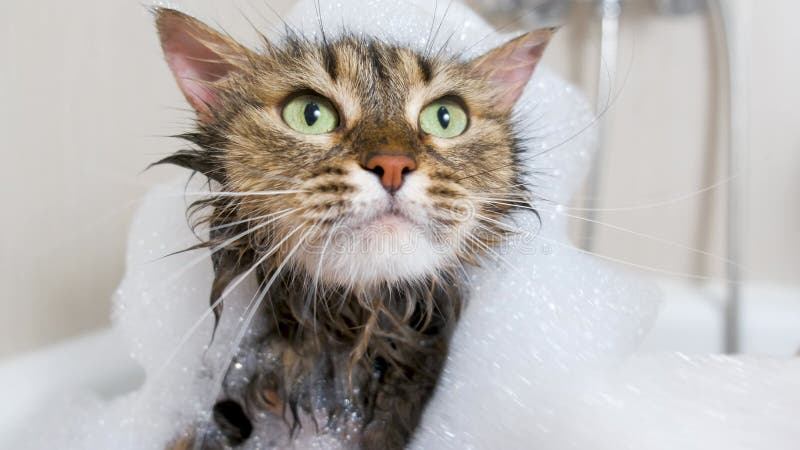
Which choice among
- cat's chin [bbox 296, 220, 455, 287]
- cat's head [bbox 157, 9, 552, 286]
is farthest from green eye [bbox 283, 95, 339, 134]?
cat's chin [bbox 296, 220, 455, 287]

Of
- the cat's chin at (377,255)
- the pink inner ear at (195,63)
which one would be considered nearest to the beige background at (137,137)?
the pink inner ear at (195,63)

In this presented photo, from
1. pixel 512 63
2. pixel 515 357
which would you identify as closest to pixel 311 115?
pixel 512 63

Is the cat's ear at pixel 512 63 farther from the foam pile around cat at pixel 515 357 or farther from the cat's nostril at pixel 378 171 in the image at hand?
the cat's nostril at pixel 378 171

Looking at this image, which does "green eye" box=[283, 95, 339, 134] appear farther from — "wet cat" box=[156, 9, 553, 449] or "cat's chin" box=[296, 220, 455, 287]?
"cat's chin" box=[296, 220, 455, 287]

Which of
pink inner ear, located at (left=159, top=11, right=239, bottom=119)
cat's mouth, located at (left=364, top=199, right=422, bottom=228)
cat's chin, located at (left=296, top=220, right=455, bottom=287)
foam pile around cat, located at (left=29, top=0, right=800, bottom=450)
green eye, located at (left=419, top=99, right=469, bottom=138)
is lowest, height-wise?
foam pile around cat, located at (left=29, top=0, right=800, bottom=450)

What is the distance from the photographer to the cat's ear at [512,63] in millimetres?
557

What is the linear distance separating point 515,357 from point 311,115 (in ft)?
1.06

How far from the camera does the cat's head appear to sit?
0.43 metres

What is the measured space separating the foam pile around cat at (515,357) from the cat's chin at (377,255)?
112 millimetres

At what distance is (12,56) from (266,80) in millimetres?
354

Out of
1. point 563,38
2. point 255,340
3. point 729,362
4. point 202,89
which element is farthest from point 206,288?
point 563,38

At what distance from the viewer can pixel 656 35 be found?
111 centimetres

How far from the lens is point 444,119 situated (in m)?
0.52

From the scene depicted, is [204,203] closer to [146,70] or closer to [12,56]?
[146,70]
